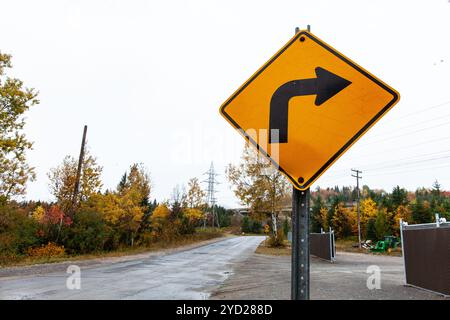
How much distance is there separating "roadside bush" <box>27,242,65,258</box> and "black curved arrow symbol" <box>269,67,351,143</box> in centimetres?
2227

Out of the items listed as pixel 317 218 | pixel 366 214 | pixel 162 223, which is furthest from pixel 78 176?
pixel 317 218

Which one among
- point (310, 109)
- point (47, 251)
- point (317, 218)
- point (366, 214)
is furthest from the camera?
point (317, 218)

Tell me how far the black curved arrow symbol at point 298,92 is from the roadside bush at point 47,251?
2227cm

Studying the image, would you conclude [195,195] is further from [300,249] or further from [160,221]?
[300,249]

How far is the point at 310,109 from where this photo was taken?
5.76 feet

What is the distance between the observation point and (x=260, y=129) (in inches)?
71.7

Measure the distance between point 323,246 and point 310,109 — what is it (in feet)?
68.6

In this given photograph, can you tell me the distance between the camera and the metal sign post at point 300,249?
159cm

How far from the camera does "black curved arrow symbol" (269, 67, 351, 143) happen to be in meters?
1.75

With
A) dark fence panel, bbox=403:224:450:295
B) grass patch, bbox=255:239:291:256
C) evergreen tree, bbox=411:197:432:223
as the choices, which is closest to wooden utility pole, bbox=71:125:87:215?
A: grass patch, bbox=255:239:291:256

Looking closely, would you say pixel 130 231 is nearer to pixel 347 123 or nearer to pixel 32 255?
pixel 32 255

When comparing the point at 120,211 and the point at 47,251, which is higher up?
the point at 120,211
